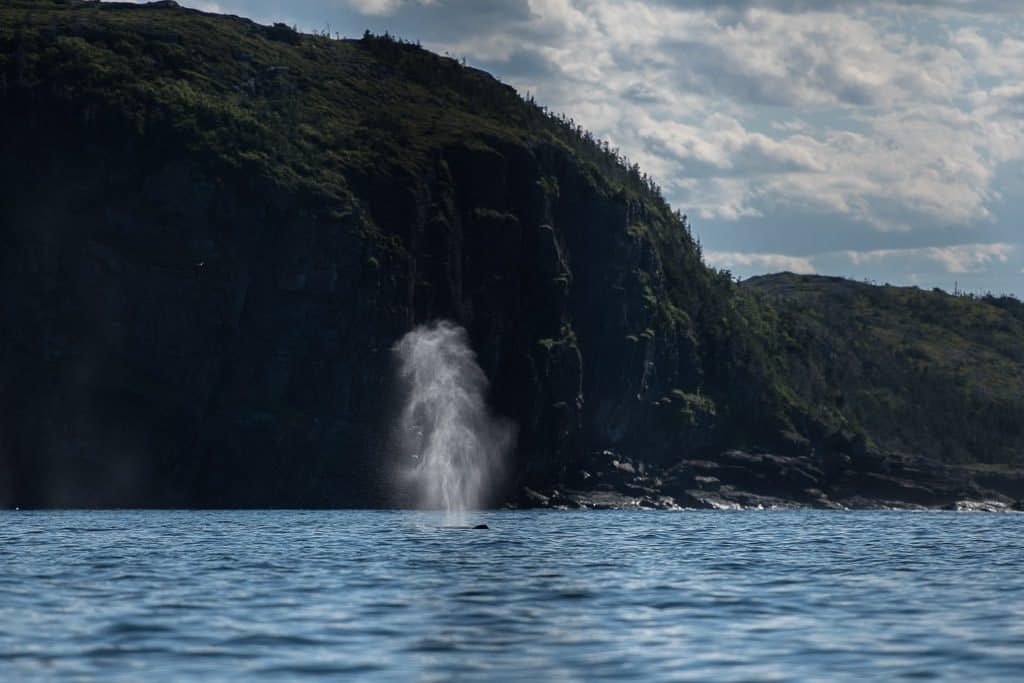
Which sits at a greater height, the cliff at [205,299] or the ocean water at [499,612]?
the cliff at [205,299]

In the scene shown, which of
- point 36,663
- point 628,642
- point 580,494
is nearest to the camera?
point 36,663

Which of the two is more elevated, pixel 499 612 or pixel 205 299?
pixel 205 299

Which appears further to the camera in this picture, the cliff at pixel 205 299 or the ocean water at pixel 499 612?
the cliff at pixel 205 299

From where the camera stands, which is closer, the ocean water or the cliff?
the ocean water

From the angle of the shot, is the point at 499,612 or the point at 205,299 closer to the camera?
the point at 499,612

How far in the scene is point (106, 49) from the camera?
189375 mm

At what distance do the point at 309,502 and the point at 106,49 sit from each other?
65.8 metres

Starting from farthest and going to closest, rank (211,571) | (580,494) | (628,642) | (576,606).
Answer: (580,494)
(211,571)
(576,606)
(628,642)

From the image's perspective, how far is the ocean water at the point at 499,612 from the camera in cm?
3025

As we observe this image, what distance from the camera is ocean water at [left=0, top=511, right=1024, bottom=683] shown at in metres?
30.2

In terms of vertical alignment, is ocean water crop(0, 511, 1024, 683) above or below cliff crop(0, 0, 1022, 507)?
below

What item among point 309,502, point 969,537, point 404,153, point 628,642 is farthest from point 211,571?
point 404,153

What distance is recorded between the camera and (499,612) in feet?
133

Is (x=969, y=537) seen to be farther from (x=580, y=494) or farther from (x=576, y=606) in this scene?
(x=580, y=494)
